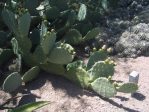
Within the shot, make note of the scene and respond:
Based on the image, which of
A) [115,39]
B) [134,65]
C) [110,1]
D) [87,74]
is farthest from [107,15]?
[87,74]

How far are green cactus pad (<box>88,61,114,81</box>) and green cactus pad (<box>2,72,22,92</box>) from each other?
0.85 m

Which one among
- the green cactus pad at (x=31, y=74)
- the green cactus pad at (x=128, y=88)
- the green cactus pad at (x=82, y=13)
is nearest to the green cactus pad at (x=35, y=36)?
the green cactus pad at (x=31, y=74)

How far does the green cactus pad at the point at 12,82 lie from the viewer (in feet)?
14.2

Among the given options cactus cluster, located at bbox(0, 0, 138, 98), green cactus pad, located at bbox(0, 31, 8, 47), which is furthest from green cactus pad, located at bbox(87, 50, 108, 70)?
green cactus pad, located at bbox(0, 31, 8, 47)

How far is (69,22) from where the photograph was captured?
17.5 feet

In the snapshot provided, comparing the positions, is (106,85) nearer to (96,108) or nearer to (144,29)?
(96,108)

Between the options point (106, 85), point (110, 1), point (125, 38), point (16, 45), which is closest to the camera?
point (106, 85)

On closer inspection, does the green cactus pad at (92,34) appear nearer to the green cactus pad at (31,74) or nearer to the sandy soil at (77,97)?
the sandy soil at (77,97)

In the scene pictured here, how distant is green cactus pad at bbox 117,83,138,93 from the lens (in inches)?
164

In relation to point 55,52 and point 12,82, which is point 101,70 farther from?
point 12,82

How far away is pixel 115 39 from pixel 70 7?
0.93m

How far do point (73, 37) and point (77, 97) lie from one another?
1118 mm

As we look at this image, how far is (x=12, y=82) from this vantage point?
4.38 metres

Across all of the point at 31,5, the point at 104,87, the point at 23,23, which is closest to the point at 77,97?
the point at 104,87
